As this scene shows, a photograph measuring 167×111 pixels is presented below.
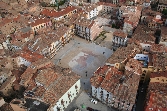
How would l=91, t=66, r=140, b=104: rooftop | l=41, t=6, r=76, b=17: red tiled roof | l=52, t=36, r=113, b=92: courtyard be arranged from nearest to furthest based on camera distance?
l=91, t=66, r=140, b=104: rooftop → l=52, t=36, r=113, b=92: courtyard → l=41, t=6, r=76, b=17: red tiled roof

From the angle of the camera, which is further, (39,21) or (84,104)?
(39,21)

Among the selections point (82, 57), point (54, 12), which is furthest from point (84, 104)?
point (54, 12)

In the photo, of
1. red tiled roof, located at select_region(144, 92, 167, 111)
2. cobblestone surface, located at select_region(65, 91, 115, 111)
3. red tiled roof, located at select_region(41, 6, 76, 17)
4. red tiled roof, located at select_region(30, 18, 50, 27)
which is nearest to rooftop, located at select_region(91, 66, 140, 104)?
red tiled roof, located at select_region(144, 92, 167, 111)

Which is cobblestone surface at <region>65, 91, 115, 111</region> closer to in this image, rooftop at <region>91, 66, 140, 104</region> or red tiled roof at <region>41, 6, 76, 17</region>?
rooftop at <region>91, 66, 140, 104</region>

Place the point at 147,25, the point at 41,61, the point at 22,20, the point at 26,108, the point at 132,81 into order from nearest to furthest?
the point at 26,108
the point at 132,81
the point at 41,61
the point at 147,25
the point at 22,20

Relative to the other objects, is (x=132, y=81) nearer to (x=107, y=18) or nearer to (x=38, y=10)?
(x=107, y=18)

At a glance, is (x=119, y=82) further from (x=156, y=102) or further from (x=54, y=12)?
(x=54, y=12)

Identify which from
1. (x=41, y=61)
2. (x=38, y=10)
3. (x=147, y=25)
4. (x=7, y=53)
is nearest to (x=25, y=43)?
(x=7, y=53)

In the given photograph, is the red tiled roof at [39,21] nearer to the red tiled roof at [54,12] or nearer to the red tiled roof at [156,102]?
the red tiled roof at [54,12]

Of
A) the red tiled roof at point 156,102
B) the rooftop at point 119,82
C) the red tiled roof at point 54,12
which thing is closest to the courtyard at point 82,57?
the rooftop at point 119,82

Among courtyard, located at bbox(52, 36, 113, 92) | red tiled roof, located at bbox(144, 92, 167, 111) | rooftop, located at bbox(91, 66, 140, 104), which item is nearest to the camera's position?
red tiled roof, located at bbox(144, 92, 167, 111)

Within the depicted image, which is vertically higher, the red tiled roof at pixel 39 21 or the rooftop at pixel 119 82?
the red tiled roof at pixel 39 21
